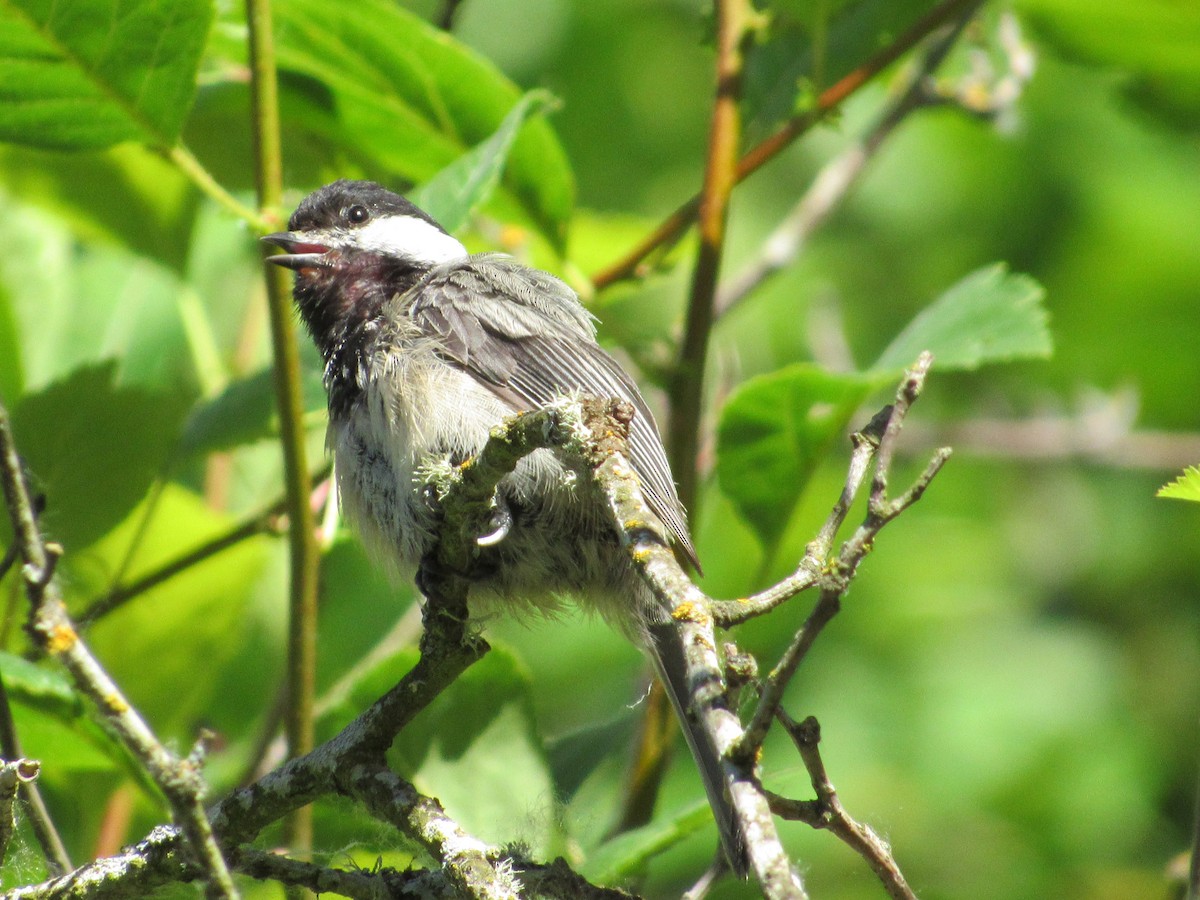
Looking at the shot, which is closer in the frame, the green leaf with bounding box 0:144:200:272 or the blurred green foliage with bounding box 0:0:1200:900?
the blurred green foliage with bounding box 0:0:1200:900

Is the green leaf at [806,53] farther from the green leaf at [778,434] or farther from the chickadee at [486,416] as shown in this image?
the green leaf at [778,434]

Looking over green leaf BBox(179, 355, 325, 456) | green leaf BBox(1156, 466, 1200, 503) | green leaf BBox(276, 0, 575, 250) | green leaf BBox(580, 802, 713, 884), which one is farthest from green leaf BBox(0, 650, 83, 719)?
green leaf BBox(1156, 466, 1200, 503)

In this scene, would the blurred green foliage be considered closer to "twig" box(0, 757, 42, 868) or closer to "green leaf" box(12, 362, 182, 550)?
"green leaf" box(12, 362, 182, 550)

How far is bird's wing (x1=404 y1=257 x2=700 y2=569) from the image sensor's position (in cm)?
291

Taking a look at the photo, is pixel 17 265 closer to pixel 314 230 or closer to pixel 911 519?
pixel 314 230

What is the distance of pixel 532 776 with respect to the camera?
2.69m

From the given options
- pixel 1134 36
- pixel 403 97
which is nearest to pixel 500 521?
pixel 403 97

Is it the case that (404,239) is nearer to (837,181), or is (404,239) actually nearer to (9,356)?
(9,356)

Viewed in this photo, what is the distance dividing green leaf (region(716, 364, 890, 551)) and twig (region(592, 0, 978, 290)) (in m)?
0.65

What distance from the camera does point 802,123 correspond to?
3248mm

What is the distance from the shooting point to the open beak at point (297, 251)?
299 cm

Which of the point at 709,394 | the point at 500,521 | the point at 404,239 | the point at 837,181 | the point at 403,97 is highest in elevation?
the point at 837,181

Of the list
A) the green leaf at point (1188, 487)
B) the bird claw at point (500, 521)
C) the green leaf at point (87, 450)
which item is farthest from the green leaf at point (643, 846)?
the green leaf at point (87, 450)

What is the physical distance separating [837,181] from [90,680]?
3172 mm
